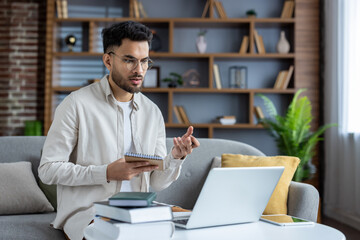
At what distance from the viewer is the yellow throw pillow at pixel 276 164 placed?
2238mm

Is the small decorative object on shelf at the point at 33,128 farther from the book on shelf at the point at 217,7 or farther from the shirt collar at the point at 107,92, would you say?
the shirt collar at the point at 107,92

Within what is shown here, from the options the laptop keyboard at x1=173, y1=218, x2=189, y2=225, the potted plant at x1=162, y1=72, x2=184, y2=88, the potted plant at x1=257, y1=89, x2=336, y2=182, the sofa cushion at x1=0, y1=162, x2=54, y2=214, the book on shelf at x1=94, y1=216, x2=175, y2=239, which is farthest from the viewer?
the potted plant at x1=162, y1=72, x2=184, y2=88

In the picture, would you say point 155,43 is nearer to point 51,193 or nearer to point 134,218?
point 51,193

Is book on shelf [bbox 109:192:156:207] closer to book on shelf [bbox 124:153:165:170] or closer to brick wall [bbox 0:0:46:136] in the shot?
book on shelf [bbox 124:153:165:170]

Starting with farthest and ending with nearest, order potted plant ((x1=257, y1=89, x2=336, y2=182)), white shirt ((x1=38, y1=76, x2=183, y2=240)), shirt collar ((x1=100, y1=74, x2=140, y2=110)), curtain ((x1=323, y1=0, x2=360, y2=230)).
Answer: potted plant ((x1=257, y1=89, x2=336, y2=182)) < curtain ((x1=323, y1=0, x2=360, y2=230)) < shirt collar ((x1=100, y1=74, x2=140, y2=110)) < white shirt ((x1=38, y1=76, x2=183, y2=240))

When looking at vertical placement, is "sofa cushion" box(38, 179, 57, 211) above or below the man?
below

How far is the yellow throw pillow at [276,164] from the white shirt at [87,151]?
2.11 ft

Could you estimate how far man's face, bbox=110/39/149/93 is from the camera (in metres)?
1.76

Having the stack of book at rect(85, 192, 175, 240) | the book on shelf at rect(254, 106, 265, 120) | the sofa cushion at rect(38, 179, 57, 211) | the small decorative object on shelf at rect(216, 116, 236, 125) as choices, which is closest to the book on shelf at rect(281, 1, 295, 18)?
the book on shelf at rect(254, 106, 265, 120)

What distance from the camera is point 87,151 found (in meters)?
1.81

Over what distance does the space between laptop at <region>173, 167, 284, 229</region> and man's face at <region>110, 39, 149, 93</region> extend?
0.59 m

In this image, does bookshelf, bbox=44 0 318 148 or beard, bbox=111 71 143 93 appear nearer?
beard, bbox=111 71 143 93

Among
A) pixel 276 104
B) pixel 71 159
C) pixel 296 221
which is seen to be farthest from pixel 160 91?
pixel 296 221

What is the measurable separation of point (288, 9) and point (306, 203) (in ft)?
10.4
